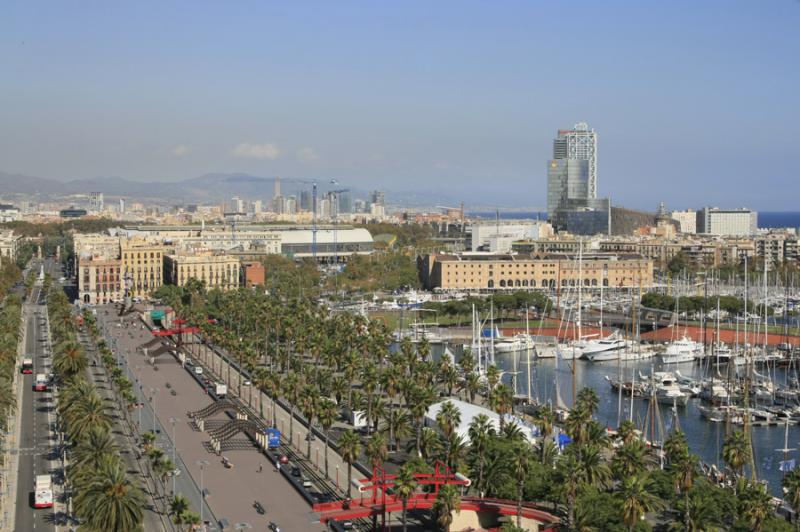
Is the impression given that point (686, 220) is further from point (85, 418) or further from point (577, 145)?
point (85, 418)

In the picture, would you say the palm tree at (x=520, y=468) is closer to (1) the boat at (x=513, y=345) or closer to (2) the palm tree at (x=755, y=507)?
(2) the palm tree at (x=755, y=507)

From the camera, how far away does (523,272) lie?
289ft

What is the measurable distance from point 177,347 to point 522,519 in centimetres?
3176

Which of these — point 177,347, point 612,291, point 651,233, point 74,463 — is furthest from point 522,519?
point 651,233

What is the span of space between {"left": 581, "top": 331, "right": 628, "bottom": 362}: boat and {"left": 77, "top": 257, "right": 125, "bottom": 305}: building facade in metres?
39.2

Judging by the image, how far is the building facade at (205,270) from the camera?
7706cm

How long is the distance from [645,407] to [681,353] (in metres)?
12.3

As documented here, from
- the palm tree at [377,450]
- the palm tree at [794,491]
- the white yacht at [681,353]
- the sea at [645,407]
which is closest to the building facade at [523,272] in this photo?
the sea at [645,407]

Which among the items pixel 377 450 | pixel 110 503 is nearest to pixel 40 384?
pixel 377 450

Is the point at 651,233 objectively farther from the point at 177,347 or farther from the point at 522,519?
the point at 522,519

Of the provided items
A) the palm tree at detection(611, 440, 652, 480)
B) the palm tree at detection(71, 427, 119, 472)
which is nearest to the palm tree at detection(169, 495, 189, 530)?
the palm tree at detection(71, 427, 119, 472)

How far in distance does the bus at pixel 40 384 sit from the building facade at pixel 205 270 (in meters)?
33.3

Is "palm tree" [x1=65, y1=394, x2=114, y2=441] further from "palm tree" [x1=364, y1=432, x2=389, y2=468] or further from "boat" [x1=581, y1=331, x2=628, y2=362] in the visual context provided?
"boat" [x1=581, y1=331, x2=628, y2=362]

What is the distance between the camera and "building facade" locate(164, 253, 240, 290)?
77.1 metres
